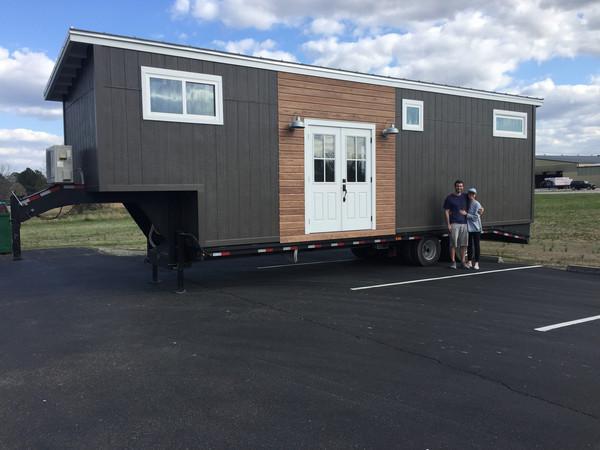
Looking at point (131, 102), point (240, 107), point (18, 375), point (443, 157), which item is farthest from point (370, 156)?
point (18, 375)

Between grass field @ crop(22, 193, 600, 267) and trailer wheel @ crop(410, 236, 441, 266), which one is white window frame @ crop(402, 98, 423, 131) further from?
grass field @ crop(22, 193, 600, 267)

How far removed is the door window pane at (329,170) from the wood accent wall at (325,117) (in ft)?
1.70

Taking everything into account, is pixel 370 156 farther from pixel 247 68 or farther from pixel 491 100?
pixel 491 100

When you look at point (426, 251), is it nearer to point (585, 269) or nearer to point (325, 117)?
point (585, 269)

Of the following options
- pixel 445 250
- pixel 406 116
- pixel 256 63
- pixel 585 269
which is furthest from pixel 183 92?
pixel 585 269

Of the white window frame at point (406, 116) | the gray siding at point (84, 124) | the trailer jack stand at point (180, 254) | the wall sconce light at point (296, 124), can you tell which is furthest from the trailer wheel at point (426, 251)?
the gray siding at point (84, 124)

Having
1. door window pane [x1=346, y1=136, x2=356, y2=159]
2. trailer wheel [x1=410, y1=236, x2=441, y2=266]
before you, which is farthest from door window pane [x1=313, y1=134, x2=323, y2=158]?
trailer wheel [x1=410, y1=236, x2=441, y2=266]

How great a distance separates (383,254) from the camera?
12055mm

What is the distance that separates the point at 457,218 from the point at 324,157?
3.08 meters

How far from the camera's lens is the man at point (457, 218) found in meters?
10.4

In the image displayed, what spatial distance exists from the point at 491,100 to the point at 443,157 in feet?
6.34

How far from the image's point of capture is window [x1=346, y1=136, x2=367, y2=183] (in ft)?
31.6

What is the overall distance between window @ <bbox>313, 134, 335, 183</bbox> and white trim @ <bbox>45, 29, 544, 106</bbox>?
43.1 inches

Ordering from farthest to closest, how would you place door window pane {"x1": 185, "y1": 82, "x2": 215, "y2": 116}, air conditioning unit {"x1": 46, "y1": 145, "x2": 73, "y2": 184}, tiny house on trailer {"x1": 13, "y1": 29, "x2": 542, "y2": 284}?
air conditioning unit {"x1": 46, "y1": 145, "x2": 73, "y2": 184}, door window pane {"x1": 185, "y1": 82, "x2": 215, "y2": 116}, tiny house on trailer {"x1": 13, "y1": 29, "x2": 542, "y2": 284}
